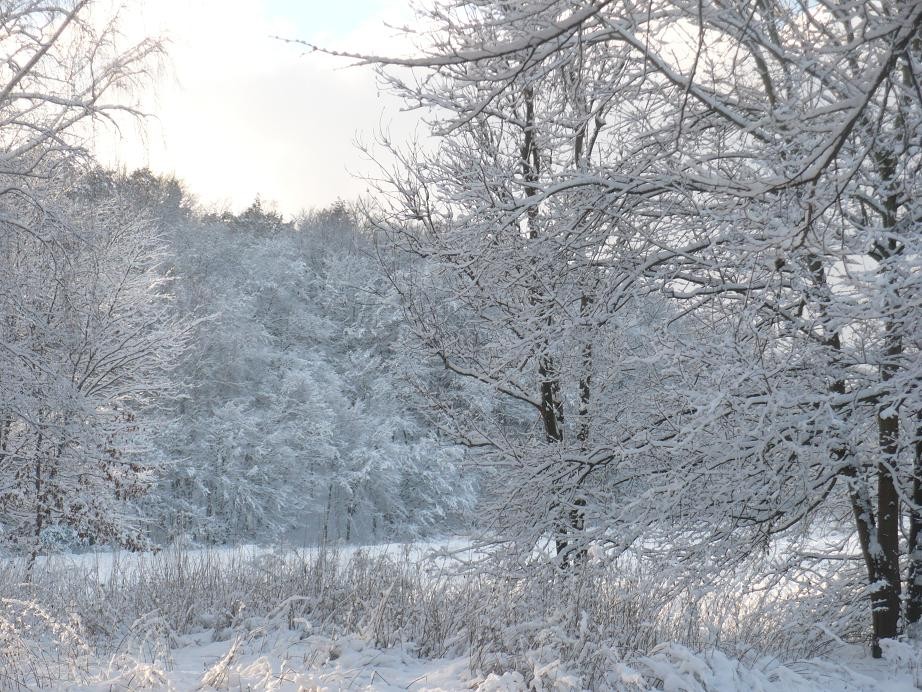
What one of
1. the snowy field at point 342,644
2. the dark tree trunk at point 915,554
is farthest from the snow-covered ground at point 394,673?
the dark tree trunk at point 915,554

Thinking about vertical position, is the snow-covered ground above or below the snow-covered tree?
below

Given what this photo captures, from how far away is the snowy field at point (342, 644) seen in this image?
3.41 m

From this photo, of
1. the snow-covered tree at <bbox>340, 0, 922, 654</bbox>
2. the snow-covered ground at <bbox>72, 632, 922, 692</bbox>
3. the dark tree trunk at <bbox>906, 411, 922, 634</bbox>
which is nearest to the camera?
the snow-covered ground at <bbox>72, 632, 922, 692</bbox>

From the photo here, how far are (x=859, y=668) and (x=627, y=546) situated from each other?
1.69 metres

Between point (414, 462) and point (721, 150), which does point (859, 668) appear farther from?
point (414, 462)

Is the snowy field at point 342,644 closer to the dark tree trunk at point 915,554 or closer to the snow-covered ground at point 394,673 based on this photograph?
the snow-covered ground at point 394,673

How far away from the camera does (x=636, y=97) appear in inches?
224

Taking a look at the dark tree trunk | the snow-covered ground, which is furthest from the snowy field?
the dark tree trunk

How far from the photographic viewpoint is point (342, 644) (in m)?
4.09

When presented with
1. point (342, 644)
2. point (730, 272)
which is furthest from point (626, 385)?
point (342, 644)

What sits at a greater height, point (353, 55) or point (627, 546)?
point (353, 55)

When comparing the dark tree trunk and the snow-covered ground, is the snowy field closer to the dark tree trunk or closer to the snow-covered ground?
the snow-covered ground

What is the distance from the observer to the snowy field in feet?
11.2

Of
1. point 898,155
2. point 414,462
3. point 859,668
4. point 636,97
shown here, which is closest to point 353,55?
point 636,97
